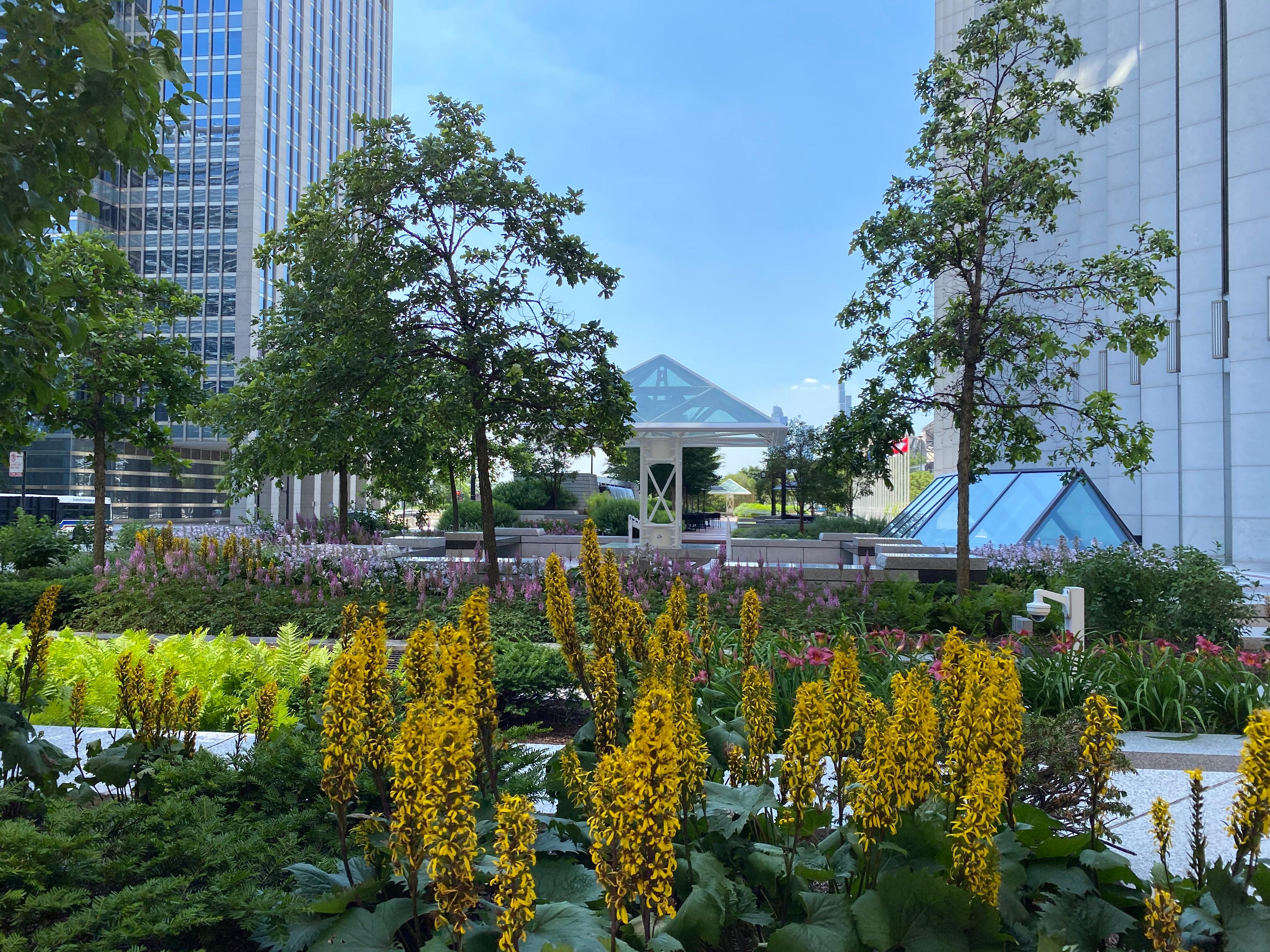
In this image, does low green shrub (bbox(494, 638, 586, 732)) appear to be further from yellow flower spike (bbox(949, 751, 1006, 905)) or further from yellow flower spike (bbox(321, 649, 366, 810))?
yellow flower spike (bbox(949, 751, 1006, 905))

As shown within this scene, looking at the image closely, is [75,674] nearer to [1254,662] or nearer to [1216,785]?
[1216,785]

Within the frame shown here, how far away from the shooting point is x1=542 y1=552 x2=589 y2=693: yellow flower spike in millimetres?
3316

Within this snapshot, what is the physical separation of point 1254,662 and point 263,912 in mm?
7712

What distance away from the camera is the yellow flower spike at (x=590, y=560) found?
11.1 ft

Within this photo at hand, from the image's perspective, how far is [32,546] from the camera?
14.0 meters

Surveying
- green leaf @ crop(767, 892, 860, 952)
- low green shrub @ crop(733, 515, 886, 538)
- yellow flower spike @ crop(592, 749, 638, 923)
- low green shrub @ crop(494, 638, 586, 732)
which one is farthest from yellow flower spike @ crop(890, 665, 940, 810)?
low green shrub @ crop(733, 515, 886, 538)

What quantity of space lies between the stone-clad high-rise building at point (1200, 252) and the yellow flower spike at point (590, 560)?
596 inches

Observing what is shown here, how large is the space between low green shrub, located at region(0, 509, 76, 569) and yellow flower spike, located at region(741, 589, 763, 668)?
1451 cm

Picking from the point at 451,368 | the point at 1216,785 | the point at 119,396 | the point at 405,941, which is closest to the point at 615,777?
the point at 405,941

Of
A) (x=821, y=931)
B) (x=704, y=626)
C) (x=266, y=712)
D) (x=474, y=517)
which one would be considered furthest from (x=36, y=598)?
(x=474, y=517)

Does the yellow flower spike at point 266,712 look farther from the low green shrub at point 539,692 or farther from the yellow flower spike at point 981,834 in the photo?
the yellow flower spike at point 981,834

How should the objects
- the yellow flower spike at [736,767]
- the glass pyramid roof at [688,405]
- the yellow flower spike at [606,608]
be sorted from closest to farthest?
the yellow flower spike at [736,767]
the yellow flower spike at [606,608]
the glass pyramid roof at [688,405]

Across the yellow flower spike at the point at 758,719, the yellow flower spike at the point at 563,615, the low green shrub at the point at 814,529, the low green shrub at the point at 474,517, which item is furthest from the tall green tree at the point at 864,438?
the low green shrub at the point at 474,517

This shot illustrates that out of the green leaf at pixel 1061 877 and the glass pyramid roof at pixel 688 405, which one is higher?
the glass pyramid roof at pixel 688 405
